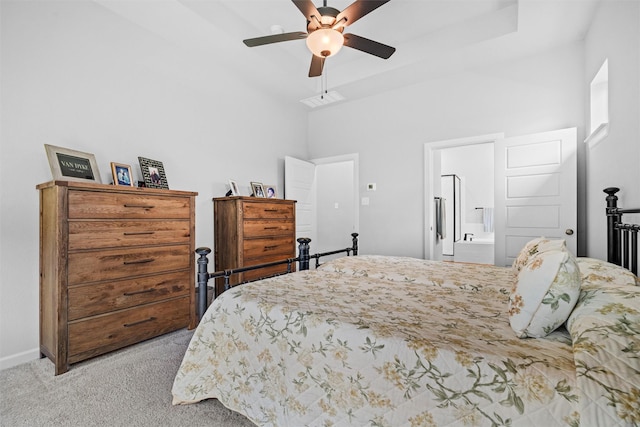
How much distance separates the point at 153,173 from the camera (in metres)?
2.89

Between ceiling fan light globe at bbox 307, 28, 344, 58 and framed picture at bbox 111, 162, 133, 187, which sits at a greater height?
ceiling fan light globe at bbox 307, 28, 344, 58

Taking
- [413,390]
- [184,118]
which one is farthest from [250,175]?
[413,390]

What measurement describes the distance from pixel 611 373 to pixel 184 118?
12.3 ft

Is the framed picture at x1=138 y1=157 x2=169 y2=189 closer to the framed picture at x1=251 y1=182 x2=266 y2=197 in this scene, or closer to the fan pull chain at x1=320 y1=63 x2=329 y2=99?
the framed picture at x1=251 y1=182 x2=266 y2=197

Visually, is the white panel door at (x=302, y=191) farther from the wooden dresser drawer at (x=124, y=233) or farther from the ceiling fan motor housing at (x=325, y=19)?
the ceiling fan motor housing at (x=325, y=19)

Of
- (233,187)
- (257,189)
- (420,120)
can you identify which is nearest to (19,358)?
(233,187)

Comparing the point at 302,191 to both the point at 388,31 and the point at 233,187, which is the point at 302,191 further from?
the point at 388,31

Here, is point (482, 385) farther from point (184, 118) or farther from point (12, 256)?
point (184, 118)

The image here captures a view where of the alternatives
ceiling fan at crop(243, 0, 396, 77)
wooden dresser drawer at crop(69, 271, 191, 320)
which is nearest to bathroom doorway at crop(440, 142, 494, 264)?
ceiling fan at crop(243, 0, 396, 77)

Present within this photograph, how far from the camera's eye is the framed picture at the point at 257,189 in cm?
403

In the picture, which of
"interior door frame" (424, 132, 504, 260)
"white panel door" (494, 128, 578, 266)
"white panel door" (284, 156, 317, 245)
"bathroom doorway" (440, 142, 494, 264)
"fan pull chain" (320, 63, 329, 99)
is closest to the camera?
"white panel door" (494, 128, 578, 266)

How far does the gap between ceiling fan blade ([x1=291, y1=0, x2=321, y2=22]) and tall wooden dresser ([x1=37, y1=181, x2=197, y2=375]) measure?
179cm

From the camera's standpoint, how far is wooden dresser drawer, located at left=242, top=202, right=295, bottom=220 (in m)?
3.46

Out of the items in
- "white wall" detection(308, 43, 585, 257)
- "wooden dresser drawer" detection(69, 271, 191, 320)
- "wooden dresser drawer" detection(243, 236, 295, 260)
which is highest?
"white wall" detection(308, 43, 585, 257)
